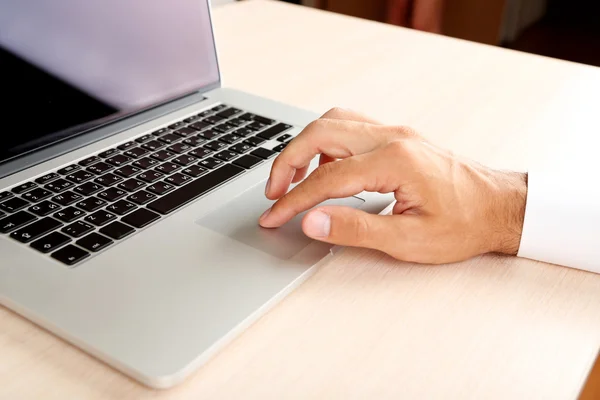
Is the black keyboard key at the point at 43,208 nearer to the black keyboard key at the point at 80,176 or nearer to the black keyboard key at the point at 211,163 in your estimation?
the black keyboard key at the point at 80,176

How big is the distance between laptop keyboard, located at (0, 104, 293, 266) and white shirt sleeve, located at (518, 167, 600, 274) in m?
0.33

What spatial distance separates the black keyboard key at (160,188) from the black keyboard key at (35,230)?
0.37 ft

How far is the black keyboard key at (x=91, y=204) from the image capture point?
0.62 m

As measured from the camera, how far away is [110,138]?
0.77 meters

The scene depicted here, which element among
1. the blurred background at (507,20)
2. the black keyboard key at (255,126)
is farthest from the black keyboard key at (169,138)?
the blurred background at (507,20)

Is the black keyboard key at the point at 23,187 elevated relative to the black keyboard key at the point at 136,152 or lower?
elevated

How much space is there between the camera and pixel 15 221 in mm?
597

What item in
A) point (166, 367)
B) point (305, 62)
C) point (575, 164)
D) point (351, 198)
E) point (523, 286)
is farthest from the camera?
point (305, 62)

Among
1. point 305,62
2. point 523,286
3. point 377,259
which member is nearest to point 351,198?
point 377,259

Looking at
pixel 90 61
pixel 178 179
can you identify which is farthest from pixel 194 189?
pixel 90 61

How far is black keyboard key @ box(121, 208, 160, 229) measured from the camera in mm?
610

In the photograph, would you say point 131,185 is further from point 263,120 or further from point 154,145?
point 263,120

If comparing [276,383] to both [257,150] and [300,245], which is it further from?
[257,150]

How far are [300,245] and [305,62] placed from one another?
65cm
